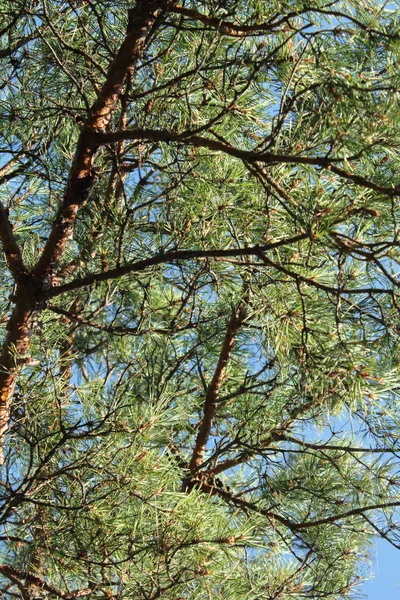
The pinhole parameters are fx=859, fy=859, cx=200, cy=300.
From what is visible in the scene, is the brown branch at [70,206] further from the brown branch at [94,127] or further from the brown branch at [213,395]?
the brown branch at [213,395]

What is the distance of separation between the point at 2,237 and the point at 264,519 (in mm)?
650

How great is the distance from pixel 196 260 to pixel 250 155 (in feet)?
1.05

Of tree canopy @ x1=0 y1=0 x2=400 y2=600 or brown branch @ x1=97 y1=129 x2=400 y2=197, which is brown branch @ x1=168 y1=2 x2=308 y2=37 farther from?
brown branch @ x1=97 y1=129 x2=400 y2=197

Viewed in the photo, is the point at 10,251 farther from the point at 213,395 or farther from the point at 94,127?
the point at 213,395

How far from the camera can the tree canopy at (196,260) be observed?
906 millimetres

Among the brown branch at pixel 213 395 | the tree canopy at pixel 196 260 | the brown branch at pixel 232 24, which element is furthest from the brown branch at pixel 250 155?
the brown branch at pixel 213 395

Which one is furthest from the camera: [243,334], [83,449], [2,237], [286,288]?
[243,334]

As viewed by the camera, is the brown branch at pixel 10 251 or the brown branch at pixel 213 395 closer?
the brown branch at pixel 10 251

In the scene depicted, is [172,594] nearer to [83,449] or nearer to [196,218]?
[83,449]

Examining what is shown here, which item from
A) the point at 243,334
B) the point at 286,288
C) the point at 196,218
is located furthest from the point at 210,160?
the point at 243,334

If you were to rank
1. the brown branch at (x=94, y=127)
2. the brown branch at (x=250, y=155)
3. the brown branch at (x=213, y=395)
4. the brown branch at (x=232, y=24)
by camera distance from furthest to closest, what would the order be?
the brown branch at (x=213, y=395) < the brown branch at (x=94, y=127) < the brown branch at (x=232, y=24) < the brown branch at (x=250, y=155)

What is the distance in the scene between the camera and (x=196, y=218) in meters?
1.14

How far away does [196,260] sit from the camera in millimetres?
1123

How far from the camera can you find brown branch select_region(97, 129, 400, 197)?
77cm
